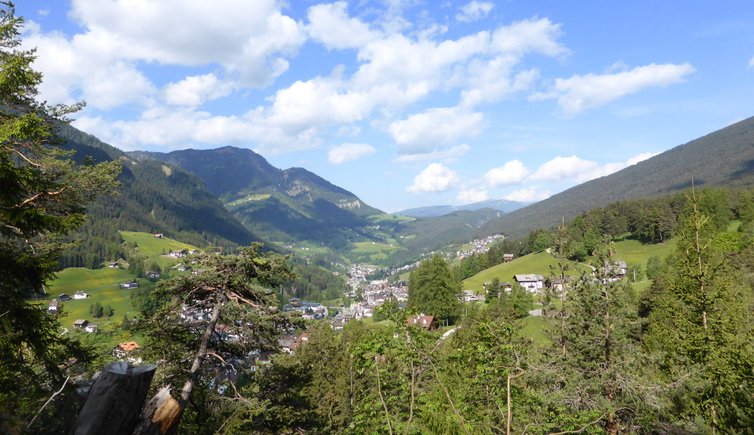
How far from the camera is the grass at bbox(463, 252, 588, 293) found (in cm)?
9769

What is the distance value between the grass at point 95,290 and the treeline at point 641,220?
88.3 meters

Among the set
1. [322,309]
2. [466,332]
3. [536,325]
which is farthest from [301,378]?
[322,309]

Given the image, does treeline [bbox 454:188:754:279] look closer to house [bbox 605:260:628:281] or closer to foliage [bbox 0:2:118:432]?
house [bbox 605:260:628:281]

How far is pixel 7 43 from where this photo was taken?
9820 mm

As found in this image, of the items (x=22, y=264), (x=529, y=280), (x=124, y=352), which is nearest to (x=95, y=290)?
(x=529, y=280)

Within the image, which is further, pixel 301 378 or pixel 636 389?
pixel 301 378

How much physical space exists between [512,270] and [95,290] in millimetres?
119359

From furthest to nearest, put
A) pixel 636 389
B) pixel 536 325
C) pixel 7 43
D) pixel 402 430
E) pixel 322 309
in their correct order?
pixel 322 309 < pixel 536 325 < pixel 636 389 < pixel 7 43 < pixel 402 430

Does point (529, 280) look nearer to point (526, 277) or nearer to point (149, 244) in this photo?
point (526, 277)

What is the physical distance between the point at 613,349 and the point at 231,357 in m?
12.4

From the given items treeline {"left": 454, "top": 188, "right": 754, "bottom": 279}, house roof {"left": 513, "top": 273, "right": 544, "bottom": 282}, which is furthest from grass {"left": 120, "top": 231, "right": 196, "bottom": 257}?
house roof {"left": 513, "top": 273, "right": 544, "bottom": 282}

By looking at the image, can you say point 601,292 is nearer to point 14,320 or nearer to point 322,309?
point 14,320

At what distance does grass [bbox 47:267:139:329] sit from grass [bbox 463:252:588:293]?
83.8m

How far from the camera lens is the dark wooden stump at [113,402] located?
309 centimetres
